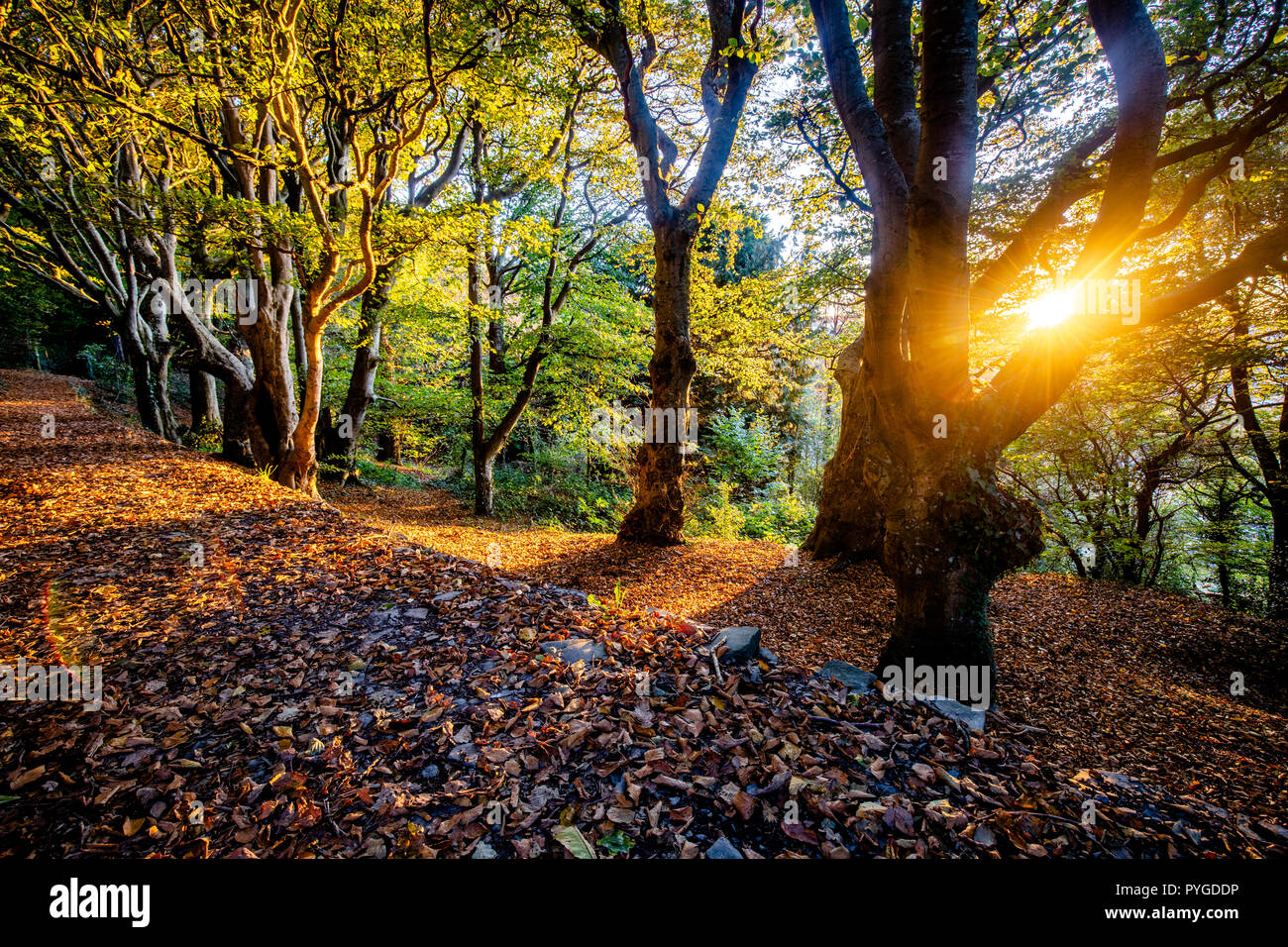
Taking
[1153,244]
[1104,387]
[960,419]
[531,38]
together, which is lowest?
[960,419]

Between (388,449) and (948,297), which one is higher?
(948,297)

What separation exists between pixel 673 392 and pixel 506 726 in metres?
5.88

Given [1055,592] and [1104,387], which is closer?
[1055,592]

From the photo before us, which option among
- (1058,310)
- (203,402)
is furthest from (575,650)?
(203,402)

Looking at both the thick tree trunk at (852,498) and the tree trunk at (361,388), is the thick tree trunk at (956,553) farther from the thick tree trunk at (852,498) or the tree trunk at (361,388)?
the tree trunk at (361,388)

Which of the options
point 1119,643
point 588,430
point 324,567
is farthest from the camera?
point 588,430

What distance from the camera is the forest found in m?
2.62

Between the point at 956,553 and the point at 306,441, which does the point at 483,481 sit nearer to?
the point at 306,441

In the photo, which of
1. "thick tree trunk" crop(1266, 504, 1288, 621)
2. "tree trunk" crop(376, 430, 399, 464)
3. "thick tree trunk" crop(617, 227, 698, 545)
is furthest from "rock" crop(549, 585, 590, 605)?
"tree trunk" crop(376, 430, 399, 464)

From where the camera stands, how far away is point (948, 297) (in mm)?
3787

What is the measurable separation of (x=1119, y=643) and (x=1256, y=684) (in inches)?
41.3

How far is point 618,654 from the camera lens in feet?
10.7

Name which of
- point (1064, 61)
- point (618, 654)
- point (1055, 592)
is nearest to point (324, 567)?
point (618, 654)

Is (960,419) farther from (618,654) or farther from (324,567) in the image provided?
(324,567)
